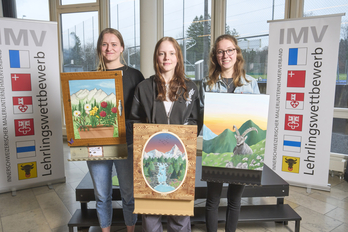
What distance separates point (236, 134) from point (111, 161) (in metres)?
0.81

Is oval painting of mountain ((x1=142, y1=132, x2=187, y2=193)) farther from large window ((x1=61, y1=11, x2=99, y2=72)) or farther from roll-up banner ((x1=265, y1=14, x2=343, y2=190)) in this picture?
large window ((x1=61, y1=11, x2=99, y2=72))

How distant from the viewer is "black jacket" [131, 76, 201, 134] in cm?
137

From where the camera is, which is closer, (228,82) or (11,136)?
(228,82)

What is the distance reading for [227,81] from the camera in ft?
5.15

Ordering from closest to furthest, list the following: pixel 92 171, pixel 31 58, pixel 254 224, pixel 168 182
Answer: pixel 168 182
pixel 92 171
pixel 254 224
pixel 31 58

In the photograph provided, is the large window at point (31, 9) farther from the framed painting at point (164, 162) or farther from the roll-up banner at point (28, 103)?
the framed painting at point (164, 162)

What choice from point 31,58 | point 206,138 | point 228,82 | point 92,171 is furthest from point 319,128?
point 31,58

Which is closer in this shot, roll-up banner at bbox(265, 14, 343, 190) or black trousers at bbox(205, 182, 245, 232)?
black trousers at bbox(205, 182, 245, 232)

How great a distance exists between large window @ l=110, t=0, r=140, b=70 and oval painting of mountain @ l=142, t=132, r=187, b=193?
11.7ft

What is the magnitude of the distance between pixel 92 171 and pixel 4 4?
16.2 feet

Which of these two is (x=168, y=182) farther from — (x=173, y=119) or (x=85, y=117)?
(x=85, y=117)

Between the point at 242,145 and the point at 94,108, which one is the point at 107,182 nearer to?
the point at 94,108

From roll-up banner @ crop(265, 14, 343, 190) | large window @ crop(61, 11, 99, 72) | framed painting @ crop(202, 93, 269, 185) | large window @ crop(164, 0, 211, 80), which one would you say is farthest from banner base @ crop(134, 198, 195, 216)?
large window @ crop(61, 11, 99, 72)

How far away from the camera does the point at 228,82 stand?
1568 mm
